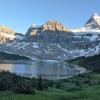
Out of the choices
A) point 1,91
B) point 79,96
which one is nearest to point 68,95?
point 79,96

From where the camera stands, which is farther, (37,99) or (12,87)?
(12,87)

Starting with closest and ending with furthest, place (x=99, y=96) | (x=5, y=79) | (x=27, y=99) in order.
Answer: (x=27, y=99)
(x=99, y=96)
(x=5, y=79)

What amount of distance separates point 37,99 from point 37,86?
8823 millimetres

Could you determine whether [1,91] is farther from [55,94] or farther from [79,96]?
[79,96]

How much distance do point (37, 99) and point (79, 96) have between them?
550 cm

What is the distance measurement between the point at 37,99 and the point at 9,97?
249 centimetres

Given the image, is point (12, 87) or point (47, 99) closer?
point (47, 99)

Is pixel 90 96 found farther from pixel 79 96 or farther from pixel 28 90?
pixel 28 90

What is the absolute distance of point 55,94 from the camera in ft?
128

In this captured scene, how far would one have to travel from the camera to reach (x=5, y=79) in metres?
41.4

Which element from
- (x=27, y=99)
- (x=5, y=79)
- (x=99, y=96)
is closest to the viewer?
(x=27, y=99)

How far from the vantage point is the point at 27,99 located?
113 feet

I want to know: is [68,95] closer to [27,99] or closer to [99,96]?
[99,96]

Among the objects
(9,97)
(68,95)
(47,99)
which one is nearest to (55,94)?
(68,95)
